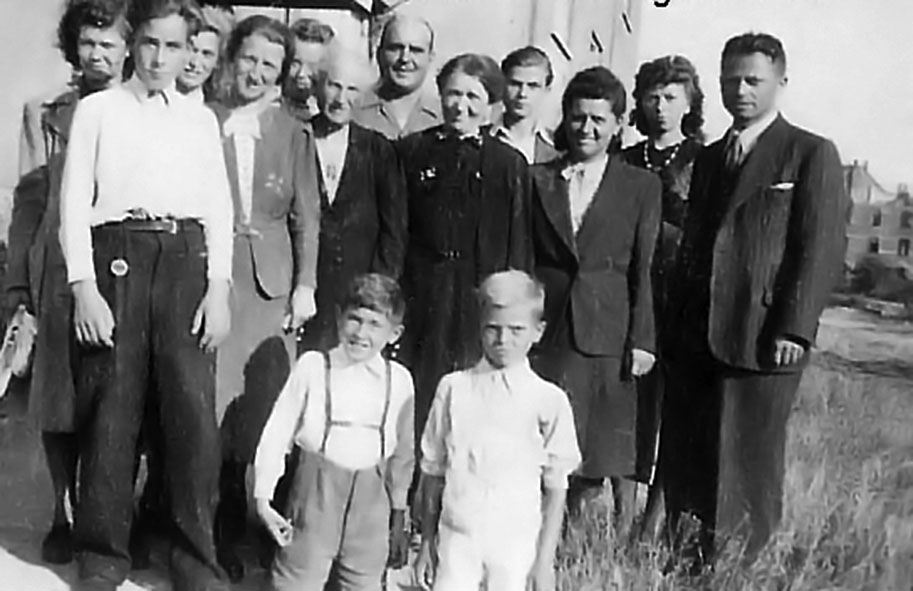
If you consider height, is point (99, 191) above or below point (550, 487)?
above

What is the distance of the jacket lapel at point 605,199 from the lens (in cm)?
164

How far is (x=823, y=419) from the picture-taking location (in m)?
1.64

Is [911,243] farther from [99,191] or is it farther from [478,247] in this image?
[99,191]

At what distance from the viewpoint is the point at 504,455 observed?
1.66 meters

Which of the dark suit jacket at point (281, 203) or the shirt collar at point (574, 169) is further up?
the shirt collar at point (574, 169)

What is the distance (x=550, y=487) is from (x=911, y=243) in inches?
23.2

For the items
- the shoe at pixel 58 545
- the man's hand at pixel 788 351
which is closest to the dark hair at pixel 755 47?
the man's hand at pixel 788 351

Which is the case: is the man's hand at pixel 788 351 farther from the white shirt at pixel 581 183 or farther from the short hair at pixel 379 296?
the short hair at pixel 379 296

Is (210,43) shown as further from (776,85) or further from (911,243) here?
Answer: (911,243)

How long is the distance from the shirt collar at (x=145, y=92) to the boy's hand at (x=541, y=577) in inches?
32.5

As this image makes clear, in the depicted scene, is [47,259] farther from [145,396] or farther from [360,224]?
[360,224]

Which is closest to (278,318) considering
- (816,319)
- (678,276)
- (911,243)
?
(678,276)

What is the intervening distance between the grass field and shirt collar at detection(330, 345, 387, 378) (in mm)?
471

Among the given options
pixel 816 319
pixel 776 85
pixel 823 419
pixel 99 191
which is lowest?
pixel 823 419
